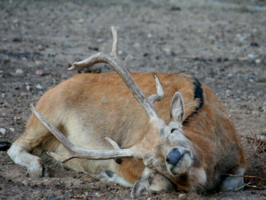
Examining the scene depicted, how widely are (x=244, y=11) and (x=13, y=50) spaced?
899 centimetres

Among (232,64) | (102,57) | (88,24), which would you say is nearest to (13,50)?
(88,24)

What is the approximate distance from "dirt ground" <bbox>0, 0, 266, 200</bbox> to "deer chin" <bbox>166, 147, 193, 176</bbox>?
383mm

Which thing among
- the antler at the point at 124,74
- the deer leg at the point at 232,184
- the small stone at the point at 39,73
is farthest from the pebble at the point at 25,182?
the small stone at the point at 39,73

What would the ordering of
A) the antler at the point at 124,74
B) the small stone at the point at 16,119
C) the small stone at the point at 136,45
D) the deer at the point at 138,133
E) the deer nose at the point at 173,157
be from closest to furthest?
1. the deer nose at the point at 173,157
2. the deer at the point at 138,133
3. the antler at the point at 124,74
4. the small stone at the point at 16,119
5. the small stone at the point at 136,45

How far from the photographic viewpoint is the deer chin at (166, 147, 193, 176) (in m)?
3.80

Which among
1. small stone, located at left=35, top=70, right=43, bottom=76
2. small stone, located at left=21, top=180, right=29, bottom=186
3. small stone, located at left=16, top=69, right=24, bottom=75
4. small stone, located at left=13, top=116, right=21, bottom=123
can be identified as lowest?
small stone, located at left=13, top=116, right=21, bottom=123

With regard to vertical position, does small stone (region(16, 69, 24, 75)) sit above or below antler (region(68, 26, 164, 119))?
below

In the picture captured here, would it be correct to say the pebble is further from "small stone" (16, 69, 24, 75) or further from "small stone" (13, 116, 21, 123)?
"small stone" (16, 69, 24, 75)

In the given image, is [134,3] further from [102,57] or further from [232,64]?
[102,57]

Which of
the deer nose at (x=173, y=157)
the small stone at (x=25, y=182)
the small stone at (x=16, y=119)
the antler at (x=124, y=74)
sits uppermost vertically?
the antler at (x=124, y=74)

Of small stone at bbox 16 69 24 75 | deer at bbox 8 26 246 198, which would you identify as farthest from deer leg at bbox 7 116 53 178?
small stone at bbox 16 69 24 75

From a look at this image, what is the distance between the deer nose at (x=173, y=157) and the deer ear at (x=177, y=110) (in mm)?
577

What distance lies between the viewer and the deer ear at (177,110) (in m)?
4.34

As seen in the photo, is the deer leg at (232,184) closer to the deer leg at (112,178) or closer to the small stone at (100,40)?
the deer leg at (112,178)
